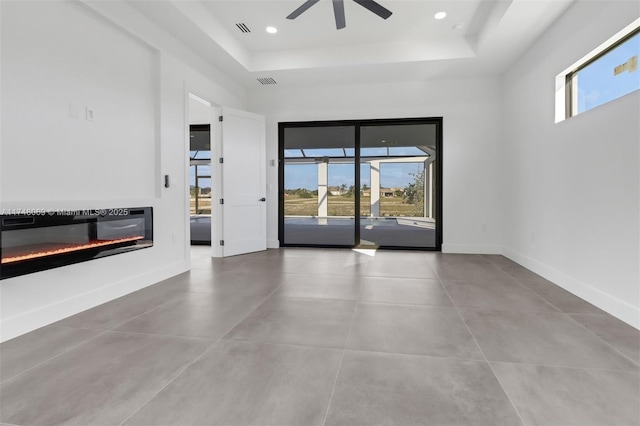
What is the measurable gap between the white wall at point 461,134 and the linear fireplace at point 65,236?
13.1ft

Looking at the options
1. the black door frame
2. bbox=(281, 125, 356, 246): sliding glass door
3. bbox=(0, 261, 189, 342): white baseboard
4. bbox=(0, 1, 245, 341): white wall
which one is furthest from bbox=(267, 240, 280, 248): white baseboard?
bbox=(0, 261, 189, 342): white baseboard

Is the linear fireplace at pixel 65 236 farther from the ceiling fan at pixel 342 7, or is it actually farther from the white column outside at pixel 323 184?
the white column outside at pixel 323 184

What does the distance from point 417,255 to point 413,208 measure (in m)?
2.69

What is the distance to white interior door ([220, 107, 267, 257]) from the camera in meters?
5.23

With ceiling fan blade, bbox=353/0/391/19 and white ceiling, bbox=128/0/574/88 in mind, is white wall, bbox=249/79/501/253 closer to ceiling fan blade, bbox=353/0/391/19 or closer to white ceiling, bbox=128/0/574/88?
white ceiling, bbox=128/0/574/88

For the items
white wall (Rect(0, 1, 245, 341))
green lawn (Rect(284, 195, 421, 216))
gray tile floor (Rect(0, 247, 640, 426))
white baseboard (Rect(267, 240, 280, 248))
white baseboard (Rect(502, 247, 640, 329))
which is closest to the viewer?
gray tile floor (Rect(0, 247, 640, 426))

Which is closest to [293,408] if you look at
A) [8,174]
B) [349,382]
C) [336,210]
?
[349,382]

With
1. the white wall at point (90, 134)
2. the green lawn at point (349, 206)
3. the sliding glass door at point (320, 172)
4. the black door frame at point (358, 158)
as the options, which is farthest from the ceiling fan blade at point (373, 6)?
the sliding glass door at point (320, 172)

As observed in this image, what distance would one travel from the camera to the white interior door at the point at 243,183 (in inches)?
206

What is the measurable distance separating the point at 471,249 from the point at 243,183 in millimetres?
4034

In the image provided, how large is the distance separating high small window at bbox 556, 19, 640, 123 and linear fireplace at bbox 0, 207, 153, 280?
15.0ft

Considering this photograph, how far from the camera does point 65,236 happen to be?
2.59m

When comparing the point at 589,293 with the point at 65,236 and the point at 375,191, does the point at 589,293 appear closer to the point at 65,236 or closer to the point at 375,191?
the point at 65,236

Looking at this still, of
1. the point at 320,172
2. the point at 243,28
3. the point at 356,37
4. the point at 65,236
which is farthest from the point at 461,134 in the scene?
the point at 65,236
